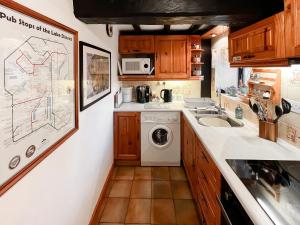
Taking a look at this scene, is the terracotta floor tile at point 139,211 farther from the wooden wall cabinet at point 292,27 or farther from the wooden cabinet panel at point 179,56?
the wooden cabinet panel at point 179,56

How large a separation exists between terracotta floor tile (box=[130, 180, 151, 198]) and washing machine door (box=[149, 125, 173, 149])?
0.63 metres

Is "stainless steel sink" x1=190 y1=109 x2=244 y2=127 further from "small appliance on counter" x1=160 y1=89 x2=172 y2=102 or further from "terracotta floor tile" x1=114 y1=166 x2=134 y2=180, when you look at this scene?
"terracotta floor tile" x1=114 y1=166 x2=134 y2=180

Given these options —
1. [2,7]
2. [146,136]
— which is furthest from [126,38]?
[2,7]

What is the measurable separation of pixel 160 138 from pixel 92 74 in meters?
1.83

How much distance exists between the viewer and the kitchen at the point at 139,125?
104 centimetres

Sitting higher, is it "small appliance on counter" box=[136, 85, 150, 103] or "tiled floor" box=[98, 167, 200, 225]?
"small appliance on counter" box=[136, 85, 150, 103]

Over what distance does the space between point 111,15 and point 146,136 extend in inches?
85.1

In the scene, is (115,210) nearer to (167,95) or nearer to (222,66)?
(167,95)

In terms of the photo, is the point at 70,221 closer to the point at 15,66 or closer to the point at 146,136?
the point at 15,66

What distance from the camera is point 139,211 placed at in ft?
8.50

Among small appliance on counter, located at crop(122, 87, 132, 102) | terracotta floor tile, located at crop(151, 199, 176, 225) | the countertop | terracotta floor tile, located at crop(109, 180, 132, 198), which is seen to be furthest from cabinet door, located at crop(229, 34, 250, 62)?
small appliance on counter, located at crop(122, 87, 132, 102)

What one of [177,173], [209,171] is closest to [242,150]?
[209,171]

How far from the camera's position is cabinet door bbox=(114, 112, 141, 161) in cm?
368

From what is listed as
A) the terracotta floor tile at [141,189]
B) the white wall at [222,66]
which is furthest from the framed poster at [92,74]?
the white wall at [222,66]
